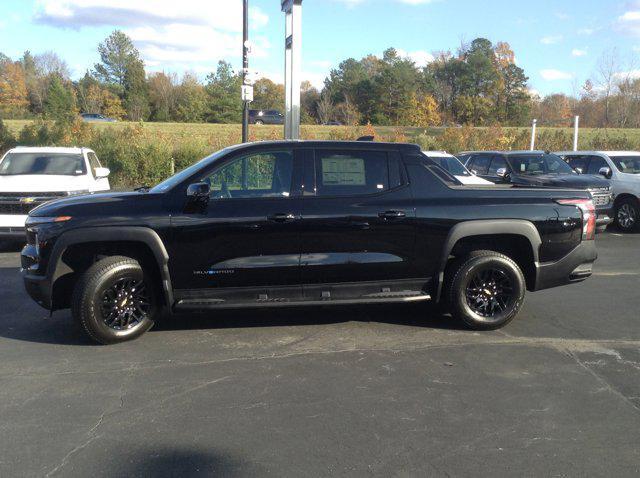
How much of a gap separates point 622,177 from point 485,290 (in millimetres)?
9220

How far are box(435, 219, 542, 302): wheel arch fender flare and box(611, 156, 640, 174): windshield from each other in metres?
9.37

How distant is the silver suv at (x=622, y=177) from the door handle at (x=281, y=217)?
10.5m

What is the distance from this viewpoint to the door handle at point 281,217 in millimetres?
5441

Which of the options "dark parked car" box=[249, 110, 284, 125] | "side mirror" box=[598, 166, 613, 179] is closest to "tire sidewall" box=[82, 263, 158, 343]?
"side mirror" box=[598, 166, 613, 179]

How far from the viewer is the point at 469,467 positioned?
3.37 m

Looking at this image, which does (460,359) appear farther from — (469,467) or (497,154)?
(497,154)

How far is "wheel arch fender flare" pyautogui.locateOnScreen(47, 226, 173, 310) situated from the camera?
17.2 feet

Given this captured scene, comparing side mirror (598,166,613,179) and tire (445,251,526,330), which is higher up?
side mirror (598,166,613,179)

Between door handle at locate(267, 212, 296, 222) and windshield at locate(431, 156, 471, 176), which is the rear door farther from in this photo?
windshield at locate(431, 156, 471, 176)

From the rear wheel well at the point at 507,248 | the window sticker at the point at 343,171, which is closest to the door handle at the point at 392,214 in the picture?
the window sticker at the point at 343,171

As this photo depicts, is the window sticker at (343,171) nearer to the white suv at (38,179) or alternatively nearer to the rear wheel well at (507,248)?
the rear wheel well at (507,248)

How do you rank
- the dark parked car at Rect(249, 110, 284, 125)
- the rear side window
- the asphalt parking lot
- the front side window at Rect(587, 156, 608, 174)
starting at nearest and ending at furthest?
1. the asphalt parking lot
2. the rear side window
3. the front side window at Rect(587, 156, 608, 174)
4. the dark parked car at Rect(249, 110, 284, 125)

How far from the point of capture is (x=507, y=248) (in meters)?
6.22

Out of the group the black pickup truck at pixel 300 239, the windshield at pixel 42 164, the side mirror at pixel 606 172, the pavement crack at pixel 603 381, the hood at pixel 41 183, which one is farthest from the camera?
the side mirror at pixel 606 172
